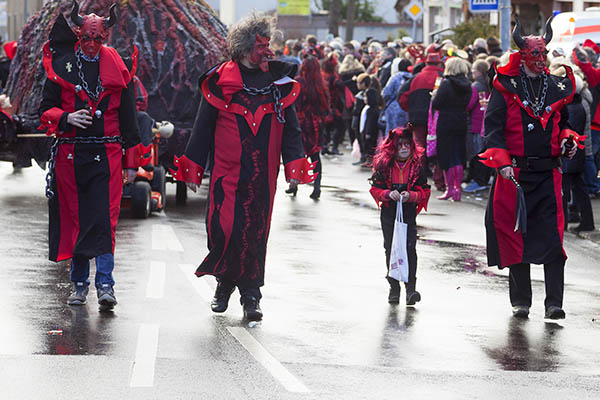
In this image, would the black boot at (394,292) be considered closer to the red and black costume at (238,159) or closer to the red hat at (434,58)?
the red and black costume at (238,159)

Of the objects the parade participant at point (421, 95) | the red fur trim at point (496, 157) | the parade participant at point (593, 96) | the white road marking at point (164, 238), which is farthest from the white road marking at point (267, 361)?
the parade participant at point (421, 95)

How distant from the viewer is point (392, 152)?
987cm

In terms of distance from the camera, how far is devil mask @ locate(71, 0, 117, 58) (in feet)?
29.9

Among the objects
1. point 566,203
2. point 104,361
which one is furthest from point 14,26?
point 104,361

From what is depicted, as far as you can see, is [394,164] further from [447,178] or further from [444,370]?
[447,178]

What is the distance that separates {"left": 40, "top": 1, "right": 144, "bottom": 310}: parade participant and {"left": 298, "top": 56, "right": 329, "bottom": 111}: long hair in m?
8.95

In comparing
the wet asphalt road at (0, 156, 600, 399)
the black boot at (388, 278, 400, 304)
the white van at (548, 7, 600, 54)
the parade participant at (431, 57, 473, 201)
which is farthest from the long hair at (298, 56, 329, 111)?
the black boot at (388, 278, 400, 304)

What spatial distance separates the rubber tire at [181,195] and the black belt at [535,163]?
7661 millimetres

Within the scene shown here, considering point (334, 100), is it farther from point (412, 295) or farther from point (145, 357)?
point (145, 357)

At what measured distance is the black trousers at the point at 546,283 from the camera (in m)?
9.59

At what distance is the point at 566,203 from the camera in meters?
14.6

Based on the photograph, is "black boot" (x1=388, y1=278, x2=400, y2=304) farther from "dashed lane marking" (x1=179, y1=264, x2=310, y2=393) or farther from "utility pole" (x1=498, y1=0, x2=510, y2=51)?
"utility pole" (x1=498, y1=0, x2=510, y2=51)

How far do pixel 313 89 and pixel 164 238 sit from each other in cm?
572

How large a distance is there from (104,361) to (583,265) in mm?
6443
